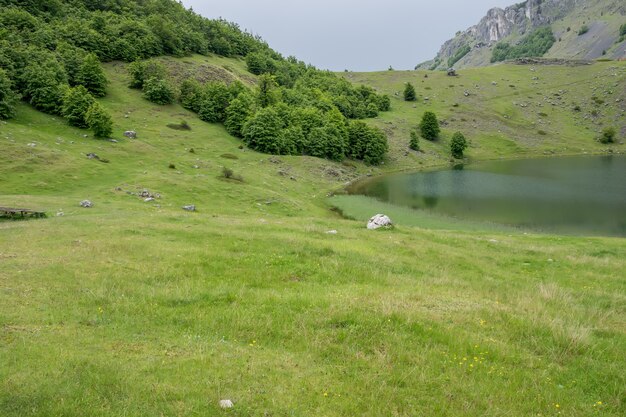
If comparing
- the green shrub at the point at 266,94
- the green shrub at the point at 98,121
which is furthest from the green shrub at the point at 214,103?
the green shrub at the point at 98,121

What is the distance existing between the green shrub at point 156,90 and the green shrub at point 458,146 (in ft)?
283

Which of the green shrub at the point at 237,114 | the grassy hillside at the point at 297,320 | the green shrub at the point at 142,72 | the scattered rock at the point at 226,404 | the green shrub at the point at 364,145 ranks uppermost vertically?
the green shrub at the point at 142,72

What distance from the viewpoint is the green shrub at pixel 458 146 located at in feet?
427

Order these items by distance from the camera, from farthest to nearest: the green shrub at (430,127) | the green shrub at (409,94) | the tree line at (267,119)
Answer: the green shrub at (409,94) < the green shrub at (430,127) < the tree line at (267,119)

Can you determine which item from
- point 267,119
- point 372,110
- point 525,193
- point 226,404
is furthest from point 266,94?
point 226,404

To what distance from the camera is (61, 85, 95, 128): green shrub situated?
78438mm

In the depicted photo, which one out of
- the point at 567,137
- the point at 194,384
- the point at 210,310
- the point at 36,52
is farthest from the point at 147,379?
the point at 567,137

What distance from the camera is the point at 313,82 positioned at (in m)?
162

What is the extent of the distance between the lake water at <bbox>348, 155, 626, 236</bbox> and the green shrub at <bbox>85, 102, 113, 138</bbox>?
4847 centimetres

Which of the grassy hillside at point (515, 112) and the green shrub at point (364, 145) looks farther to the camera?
the grassy hillside at point (515, 112)

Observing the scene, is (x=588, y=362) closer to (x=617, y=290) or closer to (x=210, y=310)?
(x=210, y=310)

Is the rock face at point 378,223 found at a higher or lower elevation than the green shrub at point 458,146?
lower

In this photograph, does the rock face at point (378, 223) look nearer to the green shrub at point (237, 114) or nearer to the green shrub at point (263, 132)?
the green shrub at point (263, 132)

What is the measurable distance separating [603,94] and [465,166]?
9725 centimetres
